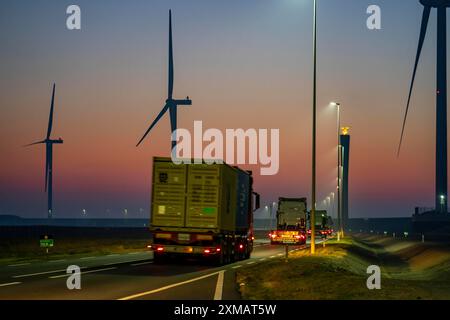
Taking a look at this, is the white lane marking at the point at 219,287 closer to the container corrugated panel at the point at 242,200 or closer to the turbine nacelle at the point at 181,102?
the container corrugated panel at the point at 242,200

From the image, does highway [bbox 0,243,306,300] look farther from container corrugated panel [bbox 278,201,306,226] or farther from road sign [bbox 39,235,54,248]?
container corrugated panel [bbox 278,201,306,226]

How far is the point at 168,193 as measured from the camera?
3008 centimetres

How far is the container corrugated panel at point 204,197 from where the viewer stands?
1182 inches

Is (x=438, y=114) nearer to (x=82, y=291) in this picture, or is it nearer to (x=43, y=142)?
(x=43, y=142)

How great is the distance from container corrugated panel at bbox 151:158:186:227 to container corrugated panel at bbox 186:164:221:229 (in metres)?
0.30

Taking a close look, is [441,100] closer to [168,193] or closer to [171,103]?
[171,103]

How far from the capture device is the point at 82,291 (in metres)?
18.2

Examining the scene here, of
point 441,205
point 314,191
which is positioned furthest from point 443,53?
point 314,191

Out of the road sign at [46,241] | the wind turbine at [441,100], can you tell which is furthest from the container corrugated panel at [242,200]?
the wind turbine at [441,100]

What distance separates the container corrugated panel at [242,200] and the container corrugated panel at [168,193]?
425 cm

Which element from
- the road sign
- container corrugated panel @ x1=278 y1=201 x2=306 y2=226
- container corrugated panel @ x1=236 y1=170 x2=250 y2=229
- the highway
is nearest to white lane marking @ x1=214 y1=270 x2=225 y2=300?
the highway

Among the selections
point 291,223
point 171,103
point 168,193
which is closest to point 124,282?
point 168,193

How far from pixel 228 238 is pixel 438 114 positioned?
9057 centimetres

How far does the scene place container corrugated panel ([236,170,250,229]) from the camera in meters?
34.1
